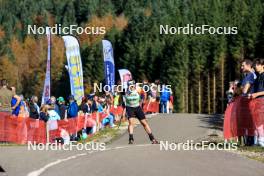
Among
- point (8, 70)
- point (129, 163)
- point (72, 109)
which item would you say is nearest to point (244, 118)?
point (129, 163)

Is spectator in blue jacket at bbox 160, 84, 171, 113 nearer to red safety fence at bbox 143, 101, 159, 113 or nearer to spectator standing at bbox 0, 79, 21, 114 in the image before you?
red safety fence at bbox 143, 101, 159, 113

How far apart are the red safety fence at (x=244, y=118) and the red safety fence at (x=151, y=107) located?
21.1m

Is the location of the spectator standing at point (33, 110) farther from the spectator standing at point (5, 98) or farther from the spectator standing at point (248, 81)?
the spectator standing at point (248, 81)

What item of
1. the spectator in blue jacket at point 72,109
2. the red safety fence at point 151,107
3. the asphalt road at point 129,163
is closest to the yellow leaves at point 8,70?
the red safety fence at point 151,107

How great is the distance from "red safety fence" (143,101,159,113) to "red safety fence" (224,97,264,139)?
21.1 metres

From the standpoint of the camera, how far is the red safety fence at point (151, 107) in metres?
36.5

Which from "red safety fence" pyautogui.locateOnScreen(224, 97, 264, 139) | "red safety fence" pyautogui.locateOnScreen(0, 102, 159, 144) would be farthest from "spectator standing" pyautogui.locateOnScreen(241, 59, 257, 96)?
"red safety fence" pyautogui.locateOnScreen(0, 102, 159, 144)

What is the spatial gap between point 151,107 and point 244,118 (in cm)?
2288

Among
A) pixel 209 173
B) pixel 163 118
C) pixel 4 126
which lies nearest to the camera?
pixel 209 173

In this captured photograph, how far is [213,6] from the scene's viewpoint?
3602 inches

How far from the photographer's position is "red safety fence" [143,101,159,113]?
36469 mm

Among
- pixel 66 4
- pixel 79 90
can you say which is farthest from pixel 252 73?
pixel 66 4

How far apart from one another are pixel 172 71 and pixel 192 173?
79511mm

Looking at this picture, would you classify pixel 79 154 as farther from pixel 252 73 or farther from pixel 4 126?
pixel 4 126
